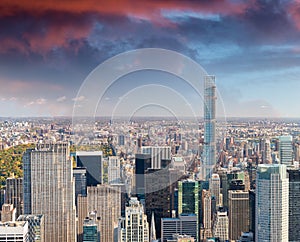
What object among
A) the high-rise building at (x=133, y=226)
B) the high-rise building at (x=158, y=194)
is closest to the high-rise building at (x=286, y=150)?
the high-rise building at (x=158, y=194)

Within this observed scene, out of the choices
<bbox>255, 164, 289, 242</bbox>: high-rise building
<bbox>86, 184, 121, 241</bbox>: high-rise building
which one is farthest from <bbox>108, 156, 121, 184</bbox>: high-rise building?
<bbox>255, 164, 289, 242</bbox>: high-rise building

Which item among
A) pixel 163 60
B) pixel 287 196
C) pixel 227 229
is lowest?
pixel 227 229

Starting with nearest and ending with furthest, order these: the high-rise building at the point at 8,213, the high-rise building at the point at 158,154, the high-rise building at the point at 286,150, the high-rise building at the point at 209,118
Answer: the high-rise building at the point at 209,118 → the high-rise building at the point at 158,154 → the high-rise building at the point at 8,213 → the high-rise building at the point at 286,150

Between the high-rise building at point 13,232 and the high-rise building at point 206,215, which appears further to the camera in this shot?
the high-rise building at point 206,215

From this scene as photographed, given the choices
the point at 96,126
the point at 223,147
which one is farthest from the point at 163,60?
the point at 223,147

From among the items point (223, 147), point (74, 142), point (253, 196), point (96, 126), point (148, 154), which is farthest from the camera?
point (253, 196)

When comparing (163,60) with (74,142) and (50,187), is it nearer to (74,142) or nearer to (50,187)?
(74,142)

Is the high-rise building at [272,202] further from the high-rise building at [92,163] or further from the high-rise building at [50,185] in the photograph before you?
the high-rise building at [50,185]
